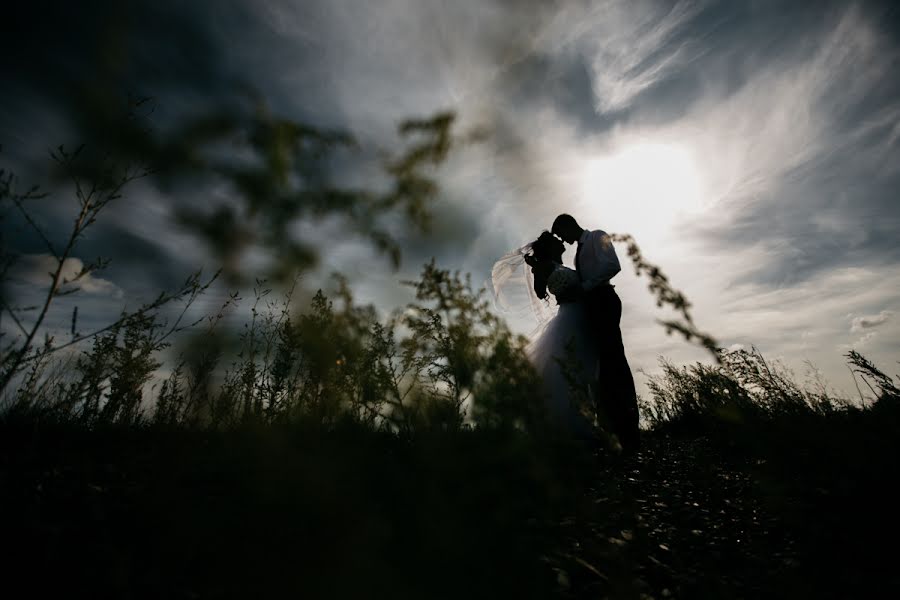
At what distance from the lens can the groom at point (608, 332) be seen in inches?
167

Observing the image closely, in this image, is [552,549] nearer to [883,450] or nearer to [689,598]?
[689,598]

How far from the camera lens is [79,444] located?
2410mm

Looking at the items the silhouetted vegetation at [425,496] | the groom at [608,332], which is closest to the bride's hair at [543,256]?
the groom at [608,332]

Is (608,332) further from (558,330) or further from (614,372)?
(558,330)

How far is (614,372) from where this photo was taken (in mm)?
4500

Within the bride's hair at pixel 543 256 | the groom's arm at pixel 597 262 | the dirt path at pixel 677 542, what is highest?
the bride's hair at pixel 543 256

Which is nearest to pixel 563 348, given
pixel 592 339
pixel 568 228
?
pixel 592 339

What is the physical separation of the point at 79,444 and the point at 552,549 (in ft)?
9.70

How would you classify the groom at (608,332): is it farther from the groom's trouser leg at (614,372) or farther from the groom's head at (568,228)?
the groom's head at (568,228)

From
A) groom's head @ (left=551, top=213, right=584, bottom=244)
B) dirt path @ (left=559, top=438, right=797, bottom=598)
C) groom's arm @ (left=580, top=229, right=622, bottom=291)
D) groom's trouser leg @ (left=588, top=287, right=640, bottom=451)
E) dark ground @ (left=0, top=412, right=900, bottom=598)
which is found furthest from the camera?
groom's head @ (left=551, top=213, right=584, bottom=244)

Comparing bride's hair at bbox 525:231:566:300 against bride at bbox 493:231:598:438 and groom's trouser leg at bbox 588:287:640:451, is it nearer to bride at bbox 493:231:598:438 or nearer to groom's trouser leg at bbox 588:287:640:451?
bride at bbox 493:231:598:438

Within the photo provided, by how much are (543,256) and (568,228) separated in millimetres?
545

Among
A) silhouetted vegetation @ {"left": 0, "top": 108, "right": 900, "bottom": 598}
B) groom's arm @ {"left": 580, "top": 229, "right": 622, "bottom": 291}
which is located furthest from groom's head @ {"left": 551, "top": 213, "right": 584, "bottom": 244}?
silhouetted vegetation @ {"left": 0, "top": 108, "right": 900, "bottom": 598}

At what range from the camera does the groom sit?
425cm
